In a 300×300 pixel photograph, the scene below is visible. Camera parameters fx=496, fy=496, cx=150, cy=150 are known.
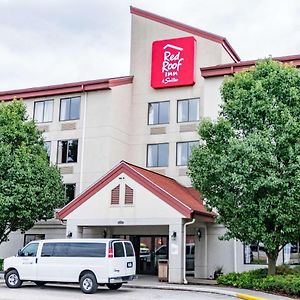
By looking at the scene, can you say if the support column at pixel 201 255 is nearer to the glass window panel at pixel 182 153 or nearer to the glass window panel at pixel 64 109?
the glass window panel at pixel 182 153

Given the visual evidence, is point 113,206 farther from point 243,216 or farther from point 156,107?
point 156,107

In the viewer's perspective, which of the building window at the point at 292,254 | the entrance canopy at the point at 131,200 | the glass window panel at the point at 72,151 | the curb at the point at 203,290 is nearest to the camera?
the curb at the point at 203,290

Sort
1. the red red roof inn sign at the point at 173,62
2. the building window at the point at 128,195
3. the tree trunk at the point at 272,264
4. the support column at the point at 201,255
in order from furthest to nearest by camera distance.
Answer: the red red roof inn sign at the point at 173,62, the support column at the point at 201,255, the building window at the point at 128,195, the tree trunk at the point at 272,264

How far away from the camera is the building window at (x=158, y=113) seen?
99.0 feet

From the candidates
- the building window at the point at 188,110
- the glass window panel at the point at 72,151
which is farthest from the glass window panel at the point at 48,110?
the building window at the point at 188,110

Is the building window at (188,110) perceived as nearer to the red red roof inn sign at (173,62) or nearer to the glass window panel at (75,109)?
the red red roof inn sign at (173,62)

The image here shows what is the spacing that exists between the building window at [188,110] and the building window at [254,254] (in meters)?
8.17

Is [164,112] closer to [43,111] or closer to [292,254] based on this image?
[43,111]

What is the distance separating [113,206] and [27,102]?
1205cm

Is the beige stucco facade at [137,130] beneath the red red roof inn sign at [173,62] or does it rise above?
beneath

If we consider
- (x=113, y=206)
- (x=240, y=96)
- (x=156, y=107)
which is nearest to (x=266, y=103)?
(x=240, y=96)

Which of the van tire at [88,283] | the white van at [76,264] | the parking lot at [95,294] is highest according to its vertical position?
the white van at [76,264]

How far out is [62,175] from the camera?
3030 centimetres

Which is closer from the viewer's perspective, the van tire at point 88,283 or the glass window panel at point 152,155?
the van tire at point 88,283
